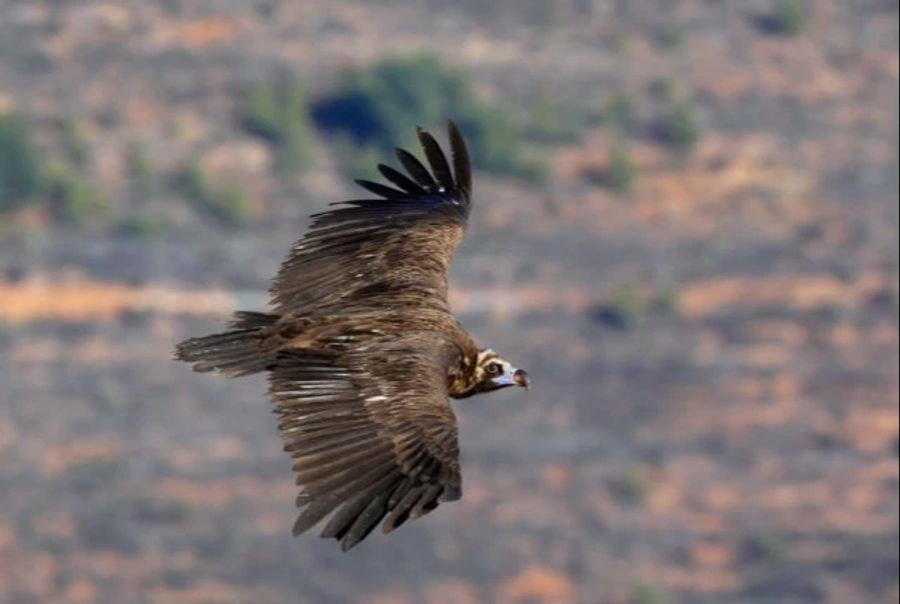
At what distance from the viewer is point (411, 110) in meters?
68.5

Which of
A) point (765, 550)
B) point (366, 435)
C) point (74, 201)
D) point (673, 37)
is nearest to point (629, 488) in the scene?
point (765, 550)

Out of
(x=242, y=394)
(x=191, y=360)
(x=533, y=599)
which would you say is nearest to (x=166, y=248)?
(x=242, y=394)

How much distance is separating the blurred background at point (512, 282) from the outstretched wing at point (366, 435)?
33.2 m

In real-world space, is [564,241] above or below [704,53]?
below

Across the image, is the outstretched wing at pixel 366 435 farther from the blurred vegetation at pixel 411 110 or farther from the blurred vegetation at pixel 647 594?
the blurred vegetation at pixel 411 110

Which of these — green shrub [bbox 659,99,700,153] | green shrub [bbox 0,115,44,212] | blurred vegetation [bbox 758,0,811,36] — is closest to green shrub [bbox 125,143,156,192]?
green shrub [bbox 0,115,44,212]

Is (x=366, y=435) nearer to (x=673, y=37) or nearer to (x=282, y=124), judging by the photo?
(x=282, y=124)

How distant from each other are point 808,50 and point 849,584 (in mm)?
24523

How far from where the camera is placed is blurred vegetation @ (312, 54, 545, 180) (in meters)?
66.3

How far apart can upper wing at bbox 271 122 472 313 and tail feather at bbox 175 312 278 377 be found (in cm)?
42

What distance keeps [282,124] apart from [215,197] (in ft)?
15.9

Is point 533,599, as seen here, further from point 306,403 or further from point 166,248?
point 306,403

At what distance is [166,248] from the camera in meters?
58.7

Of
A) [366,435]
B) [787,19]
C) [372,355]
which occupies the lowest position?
[366,435]
